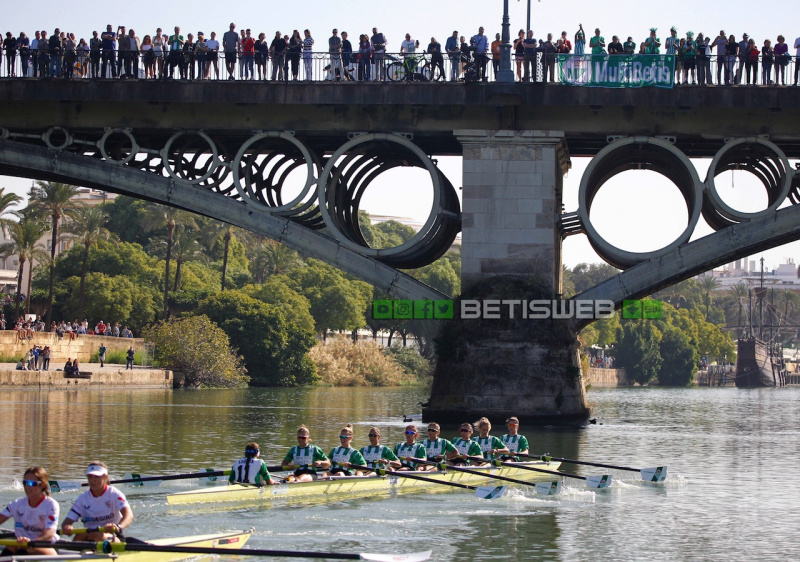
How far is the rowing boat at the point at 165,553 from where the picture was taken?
1520 centimetres

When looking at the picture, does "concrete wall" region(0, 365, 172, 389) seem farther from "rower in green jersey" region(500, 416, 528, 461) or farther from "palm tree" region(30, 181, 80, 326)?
"rower in green jersey" region(500, 416, 528, 461)

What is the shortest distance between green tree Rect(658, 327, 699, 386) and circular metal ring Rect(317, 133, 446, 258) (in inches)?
3862

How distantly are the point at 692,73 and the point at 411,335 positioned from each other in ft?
283

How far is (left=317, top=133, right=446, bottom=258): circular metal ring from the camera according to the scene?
42188mm

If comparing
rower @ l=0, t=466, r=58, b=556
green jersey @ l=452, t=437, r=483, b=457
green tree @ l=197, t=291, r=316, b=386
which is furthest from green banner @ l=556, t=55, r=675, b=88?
green tree @ l=197, t=291, r=316, b=386

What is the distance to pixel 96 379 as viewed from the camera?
61.2 meters

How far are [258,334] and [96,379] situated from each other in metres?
21.9

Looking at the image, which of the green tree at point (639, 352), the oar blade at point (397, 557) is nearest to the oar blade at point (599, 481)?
the oar blade at point (397, 557)

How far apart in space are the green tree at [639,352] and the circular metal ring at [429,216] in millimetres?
93706

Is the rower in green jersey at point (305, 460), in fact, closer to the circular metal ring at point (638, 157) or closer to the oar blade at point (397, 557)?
the oar blade at point (397, 557)

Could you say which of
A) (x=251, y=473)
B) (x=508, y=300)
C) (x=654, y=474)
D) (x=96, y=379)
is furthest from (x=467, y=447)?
(x=96, y=379)

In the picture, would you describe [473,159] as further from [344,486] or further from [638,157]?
[344,486]

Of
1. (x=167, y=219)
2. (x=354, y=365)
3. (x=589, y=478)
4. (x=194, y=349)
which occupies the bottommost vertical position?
(x=589, y=478)

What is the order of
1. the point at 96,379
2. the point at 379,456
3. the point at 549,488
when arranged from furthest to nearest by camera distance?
the point at 96,379, the point at 379,456, the point at 549,488
